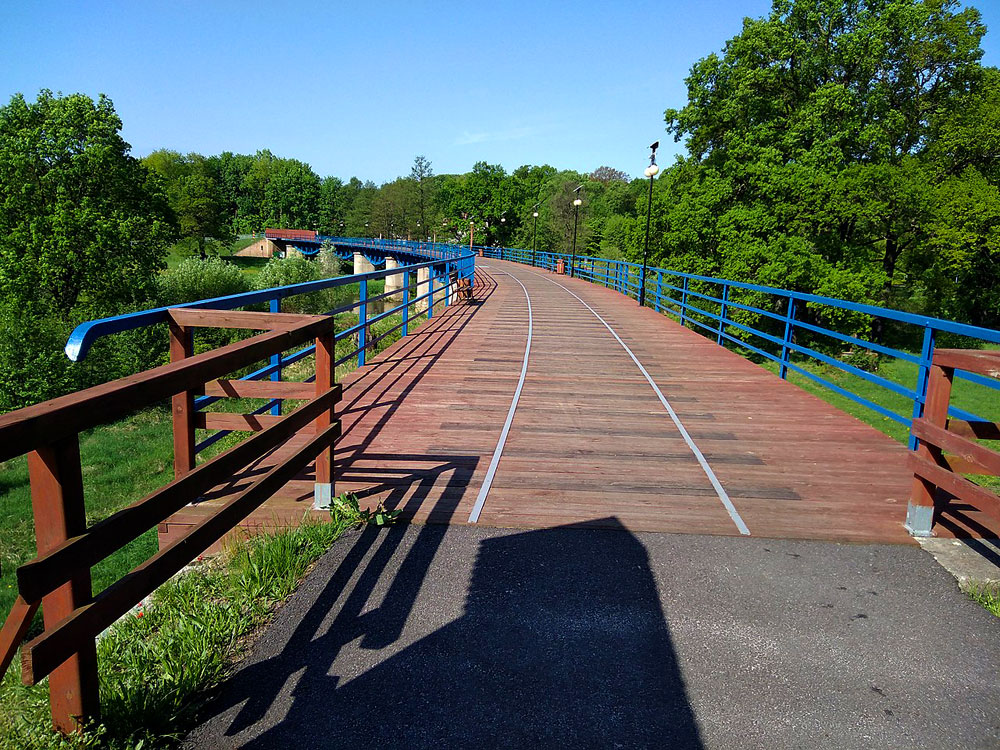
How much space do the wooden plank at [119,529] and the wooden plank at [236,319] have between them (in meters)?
1.08

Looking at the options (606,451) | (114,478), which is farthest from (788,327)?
(114,478)

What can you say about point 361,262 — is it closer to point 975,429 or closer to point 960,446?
point 975,429

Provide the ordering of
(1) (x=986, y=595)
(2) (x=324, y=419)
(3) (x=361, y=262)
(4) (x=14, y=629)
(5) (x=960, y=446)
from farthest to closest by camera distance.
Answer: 1. (3) (x=361, y=262)
2. (2) (x=324, y=419)
3. (5) (x=960, y=446)
4. (1) (x=986, y=595)
5. (4) (x=14, y=629)

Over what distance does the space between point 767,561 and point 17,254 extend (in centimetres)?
4366

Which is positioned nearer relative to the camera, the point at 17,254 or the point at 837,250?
the point at 837,250

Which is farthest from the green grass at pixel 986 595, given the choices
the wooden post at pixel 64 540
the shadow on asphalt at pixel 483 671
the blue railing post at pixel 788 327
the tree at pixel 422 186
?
the tree at pixel 422 186

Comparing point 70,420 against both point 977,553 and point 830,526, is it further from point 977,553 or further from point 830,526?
point 977,553

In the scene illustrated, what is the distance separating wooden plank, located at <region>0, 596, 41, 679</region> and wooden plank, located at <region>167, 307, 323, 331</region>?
2392 mm

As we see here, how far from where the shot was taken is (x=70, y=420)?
2113mm

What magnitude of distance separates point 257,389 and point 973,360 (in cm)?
442

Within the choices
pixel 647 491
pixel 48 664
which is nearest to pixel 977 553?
pixel 647 491

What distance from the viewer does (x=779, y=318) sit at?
10.1 metres

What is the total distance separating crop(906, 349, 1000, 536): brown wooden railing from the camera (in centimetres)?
396

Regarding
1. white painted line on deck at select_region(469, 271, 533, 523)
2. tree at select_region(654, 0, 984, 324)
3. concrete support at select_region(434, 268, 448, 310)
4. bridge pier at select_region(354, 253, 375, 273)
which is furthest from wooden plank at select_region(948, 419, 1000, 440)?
bridge pier at select_region(354, 253, 375, 273)
